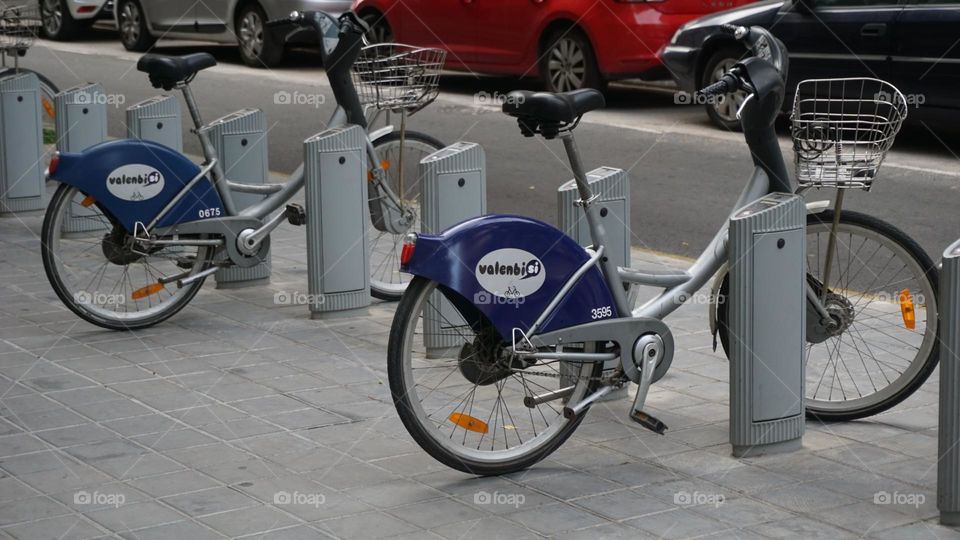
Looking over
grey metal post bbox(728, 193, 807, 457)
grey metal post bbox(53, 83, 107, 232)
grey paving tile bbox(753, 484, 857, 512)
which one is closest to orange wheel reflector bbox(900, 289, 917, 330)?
grey metal post bbox(728, 193, 807, 457)

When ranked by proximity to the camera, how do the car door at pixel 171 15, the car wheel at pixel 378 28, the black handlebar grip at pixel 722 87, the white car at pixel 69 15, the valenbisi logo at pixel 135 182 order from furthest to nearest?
the white car at pixel 69 15
the car door at pixel 171 15
the car wheel at pixel 378 28
the valenbisi logo at pixel 135 182
the black handlebar grip at pixel 722 87

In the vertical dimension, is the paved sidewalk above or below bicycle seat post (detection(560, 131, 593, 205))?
below

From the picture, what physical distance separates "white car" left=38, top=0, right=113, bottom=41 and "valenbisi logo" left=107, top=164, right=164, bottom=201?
633 inches

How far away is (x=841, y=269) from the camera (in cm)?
571

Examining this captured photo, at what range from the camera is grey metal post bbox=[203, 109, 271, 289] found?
7.87m

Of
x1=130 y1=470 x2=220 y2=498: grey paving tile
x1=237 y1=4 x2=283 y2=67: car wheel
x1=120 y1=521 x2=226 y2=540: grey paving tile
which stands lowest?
x1=120 y1=521 x2=226 y2=540: grey paving tile

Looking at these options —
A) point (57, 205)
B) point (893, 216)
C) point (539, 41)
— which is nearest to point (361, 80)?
point (57, 205)

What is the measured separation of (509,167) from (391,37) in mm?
5196

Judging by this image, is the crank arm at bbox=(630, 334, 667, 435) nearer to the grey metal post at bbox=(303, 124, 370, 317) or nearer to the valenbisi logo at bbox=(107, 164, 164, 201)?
the grey metal post at bbox=(303, 124, 370, 317)

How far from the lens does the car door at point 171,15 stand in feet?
64.0

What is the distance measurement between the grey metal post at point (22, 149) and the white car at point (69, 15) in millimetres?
12708

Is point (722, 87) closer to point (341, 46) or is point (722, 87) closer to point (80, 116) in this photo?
point (341, 46)

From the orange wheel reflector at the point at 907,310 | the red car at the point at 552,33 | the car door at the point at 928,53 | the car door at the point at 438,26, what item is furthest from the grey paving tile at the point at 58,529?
the car door at the point at 438,26

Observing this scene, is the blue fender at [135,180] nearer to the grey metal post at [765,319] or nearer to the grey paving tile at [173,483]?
the grey paving tile at [173,483]
